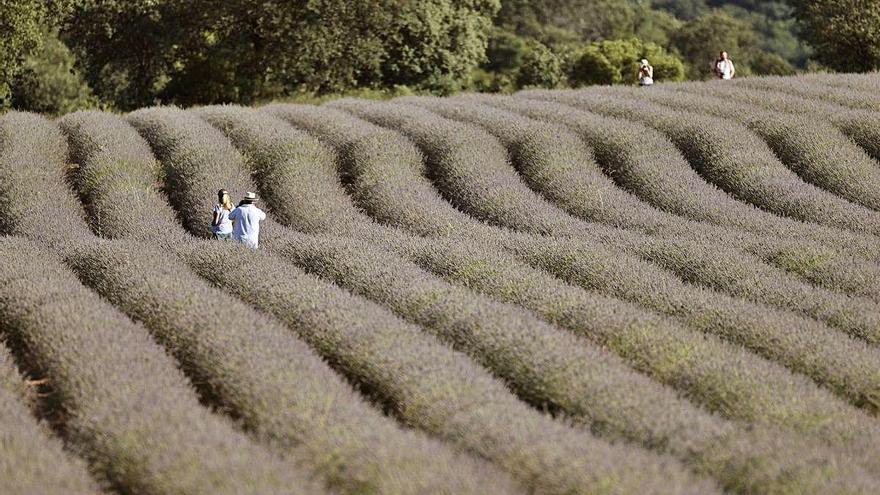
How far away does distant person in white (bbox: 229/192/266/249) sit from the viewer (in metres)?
11.2

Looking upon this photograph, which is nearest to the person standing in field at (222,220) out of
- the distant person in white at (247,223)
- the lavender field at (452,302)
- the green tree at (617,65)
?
the lavender field at (452,302)

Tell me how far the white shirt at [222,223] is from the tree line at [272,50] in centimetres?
1272

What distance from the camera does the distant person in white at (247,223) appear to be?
36.8 ft

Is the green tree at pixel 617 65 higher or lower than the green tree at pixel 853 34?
lower

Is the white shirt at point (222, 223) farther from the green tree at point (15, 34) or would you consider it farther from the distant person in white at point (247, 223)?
the green tree at point (15, 34)

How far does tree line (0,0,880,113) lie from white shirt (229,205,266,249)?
535 inches

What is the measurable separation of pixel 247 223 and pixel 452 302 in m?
3.45

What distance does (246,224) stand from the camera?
11.2 metres

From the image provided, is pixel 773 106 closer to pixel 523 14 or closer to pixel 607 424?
pixel 607 424

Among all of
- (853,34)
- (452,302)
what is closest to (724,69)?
(853,34)

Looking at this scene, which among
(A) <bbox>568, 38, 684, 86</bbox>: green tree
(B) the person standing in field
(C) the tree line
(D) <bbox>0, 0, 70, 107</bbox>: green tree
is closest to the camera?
(B) the person standing in field

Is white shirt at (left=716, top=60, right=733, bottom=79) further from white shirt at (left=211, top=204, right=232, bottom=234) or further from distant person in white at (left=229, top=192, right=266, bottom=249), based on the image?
distant person in white at (left=229, top=192, right=266, bottom=249)

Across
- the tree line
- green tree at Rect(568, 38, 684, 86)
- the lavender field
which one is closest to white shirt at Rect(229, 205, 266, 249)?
the lavender field

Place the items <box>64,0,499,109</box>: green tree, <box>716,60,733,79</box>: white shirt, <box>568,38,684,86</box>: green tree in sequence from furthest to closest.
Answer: <box>568,38,684,86</box>: green tree, <box>64,0,499,109</box>: green tree, <box>716,60,733,79</box>: white shirt
